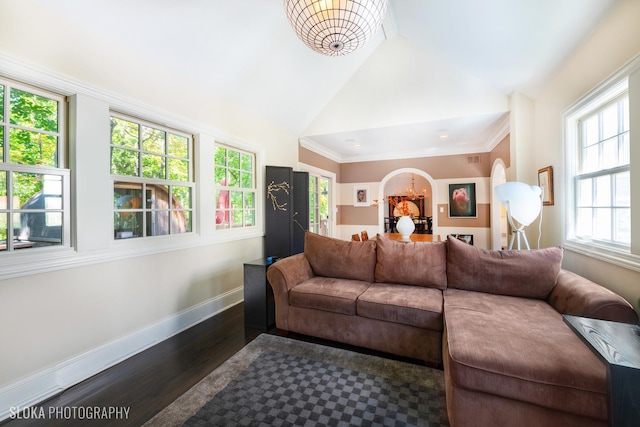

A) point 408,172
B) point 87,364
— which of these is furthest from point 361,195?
point 87,364

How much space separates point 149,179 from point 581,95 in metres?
4.16

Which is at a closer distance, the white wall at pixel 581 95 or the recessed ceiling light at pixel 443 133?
the white wall at pixel 581 95

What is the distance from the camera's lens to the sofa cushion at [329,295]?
2352 millimetres

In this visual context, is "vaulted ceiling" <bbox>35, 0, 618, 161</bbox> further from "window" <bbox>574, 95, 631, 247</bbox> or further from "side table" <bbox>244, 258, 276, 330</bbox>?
"side table" <bbox>244, 258, 276, 330</bbox>

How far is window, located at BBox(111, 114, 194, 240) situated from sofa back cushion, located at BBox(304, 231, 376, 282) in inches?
58.4

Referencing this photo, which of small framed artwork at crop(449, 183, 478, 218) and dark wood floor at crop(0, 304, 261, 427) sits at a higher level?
small framed artwork at crop(449, 183, 478, 218)

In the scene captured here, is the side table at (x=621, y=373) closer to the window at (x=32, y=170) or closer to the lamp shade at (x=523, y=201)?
the lamp shade at (x=523, y=201)

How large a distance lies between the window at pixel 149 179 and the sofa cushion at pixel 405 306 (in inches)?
84.6

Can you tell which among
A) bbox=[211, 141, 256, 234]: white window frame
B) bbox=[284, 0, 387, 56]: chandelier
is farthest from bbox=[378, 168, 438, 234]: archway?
bbox=[284, 0, 387, 56]: chandelier

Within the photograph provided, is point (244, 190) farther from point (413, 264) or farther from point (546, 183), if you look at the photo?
point (546, 183)

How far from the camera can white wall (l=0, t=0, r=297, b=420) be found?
172 centimetres

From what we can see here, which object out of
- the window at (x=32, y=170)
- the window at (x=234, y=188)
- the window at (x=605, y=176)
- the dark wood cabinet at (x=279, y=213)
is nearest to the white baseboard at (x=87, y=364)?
the window at (x=32, y=170)

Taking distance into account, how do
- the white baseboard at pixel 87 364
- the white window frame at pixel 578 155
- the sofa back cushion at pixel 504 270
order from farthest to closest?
the sofa back cushion at pixel 504 270 < the white window frame at pixel 578 155 < the white baseboard at pixel 87 364

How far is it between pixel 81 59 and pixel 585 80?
425 cm
